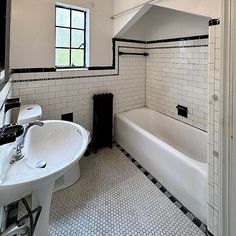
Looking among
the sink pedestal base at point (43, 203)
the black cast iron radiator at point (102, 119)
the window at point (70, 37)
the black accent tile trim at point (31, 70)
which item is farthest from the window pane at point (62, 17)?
the sink pedestal base at point (43, 203)

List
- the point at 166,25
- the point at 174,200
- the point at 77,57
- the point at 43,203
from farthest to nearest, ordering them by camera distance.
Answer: the point at 166,25 < the point at 77,57 < the point at 174,200 < the point at 43,203

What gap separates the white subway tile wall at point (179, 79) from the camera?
8.51ft

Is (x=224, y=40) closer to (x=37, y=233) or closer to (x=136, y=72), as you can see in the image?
(x=37, y=233)

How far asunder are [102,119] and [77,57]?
3.33 feet

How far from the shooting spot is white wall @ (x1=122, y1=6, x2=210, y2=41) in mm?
2520

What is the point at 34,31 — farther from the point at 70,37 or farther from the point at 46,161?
the point at 46,161

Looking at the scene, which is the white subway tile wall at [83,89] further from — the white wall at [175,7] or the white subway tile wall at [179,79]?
the white wall at [175,7]

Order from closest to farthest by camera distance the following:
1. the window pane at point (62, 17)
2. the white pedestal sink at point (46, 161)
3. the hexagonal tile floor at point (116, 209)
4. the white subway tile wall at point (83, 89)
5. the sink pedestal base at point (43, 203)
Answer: the white pedestal sink at point (46, 161) < the sink pedestal base at point (43, 203) < the hexagonal tile floor at point (116, 209) < the white subway tile wall at point (83, 89) < the window pane at point (62, 17)

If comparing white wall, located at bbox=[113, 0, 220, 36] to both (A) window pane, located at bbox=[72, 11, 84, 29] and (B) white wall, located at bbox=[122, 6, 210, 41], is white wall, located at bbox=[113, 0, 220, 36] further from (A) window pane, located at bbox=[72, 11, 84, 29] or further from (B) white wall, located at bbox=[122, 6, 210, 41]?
(A) window pane, located at bbox=[72, 11, 84, 29]

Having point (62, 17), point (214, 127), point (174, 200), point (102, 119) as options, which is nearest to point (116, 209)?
point (174, 200)

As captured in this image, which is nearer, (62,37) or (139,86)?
(62,37)

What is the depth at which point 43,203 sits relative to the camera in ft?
3.69

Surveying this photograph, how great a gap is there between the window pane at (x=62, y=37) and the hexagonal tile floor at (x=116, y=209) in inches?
69.2

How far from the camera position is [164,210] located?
1847mm
